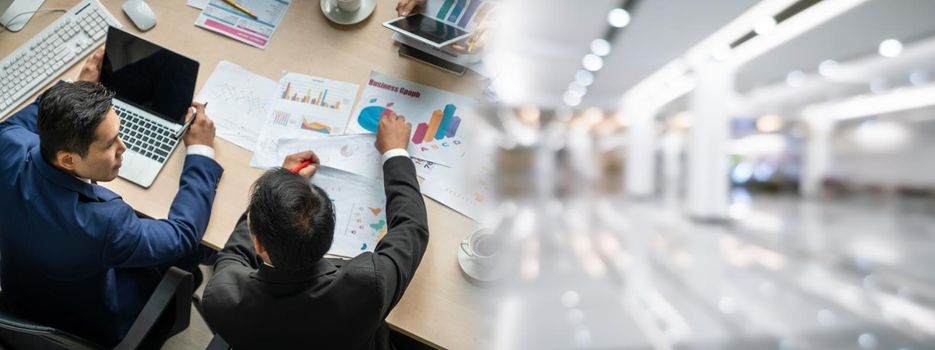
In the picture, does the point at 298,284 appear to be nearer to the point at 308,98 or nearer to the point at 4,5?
the point at 308,98

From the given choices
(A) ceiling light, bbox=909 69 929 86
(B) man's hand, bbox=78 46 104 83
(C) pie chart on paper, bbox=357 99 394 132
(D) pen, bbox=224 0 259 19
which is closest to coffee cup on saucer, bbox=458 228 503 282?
(C) pie chart on paper, bbox=357 99 394 132

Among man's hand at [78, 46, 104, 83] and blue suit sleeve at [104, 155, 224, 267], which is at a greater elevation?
man's hand at [78, 46, 104, 83]

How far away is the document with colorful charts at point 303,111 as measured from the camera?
0.89 meters

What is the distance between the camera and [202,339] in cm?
121

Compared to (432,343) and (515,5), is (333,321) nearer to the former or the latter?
(432,343)

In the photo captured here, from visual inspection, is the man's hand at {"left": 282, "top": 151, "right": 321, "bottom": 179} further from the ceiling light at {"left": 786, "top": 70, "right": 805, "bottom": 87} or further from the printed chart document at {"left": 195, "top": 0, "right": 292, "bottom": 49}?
the ceiling light at {"left": 786, "top": 70, "right": 805, "bottom": 87}

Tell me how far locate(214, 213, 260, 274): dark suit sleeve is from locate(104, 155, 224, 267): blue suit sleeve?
7cm

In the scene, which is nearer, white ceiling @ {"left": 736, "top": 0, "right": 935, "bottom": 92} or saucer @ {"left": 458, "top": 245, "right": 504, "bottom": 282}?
white ceiling @ {"left": 736, "top": 0, "right": 935, "bottom": 92}

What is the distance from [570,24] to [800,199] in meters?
0.20

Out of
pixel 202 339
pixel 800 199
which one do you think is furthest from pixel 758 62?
pixel 202 339

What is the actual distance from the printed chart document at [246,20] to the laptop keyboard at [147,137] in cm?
21

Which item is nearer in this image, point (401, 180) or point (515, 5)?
point (515, 5)

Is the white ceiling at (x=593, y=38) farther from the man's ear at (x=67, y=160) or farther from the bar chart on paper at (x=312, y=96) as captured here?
the man's ear at (x=67, y=160)

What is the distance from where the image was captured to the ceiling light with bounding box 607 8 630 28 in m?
0.40
